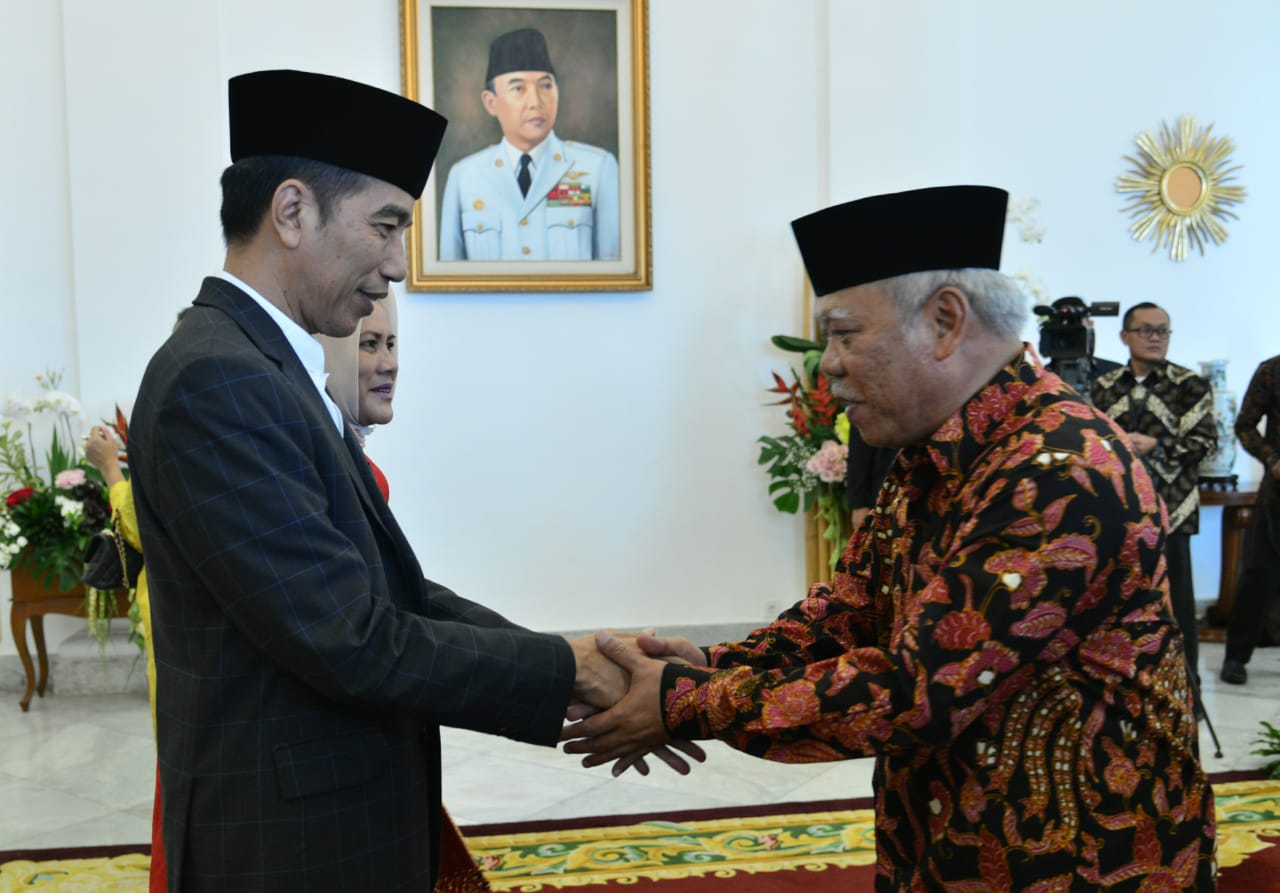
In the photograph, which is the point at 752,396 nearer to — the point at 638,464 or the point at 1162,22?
the point at 638,464

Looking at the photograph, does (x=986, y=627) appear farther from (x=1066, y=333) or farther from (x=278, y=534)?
(x=1066, y=333)

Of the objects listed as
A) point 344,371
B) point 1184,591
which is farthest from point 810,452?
point 344,371

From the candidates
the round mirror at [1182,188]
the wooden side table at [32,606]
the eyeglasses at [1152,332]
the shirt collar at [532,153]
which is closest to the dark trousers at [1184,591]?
the eyeglasses at [1152,332]

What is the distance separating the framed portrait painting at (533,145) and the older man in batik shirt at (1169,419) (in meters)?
2.24

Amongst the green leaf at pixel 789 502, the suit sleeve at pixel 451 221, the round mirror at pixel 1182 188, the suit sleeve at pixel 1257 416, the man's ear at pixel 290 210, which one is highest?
the round mirror at pixel 1182 188

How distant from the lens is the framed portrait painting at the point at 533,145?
5570 mm

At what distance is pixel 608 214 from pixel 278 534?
4.55 metres

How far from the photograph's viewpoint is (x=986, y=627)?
1358mm

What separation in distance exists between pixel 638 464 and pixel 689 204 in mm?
1309

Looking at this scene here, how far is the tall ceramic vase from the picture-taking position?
638 centimetres

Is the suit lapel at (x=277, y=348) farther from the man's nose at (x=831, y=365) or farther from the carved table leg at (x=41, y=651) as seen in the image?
the carved table leg at (x=41, y=651)

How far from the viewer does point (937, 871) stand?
1478 millimetres

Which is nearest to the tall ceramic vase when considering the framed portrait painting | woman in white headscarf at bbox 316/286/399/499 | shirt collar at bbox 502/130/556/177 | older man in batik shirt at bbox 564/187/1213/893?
the framed portrait painting

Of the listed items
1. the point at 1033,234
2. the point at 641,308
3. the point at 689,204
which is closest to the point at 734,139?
the point at 689,204
